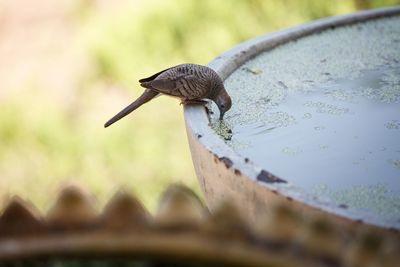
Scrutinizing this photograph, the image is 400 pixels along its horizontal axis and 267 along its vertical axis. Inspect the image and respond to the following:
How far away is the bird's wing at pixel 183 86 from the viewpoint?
2327 mm

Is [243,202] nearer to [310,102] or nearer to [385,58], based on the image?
[310,102]

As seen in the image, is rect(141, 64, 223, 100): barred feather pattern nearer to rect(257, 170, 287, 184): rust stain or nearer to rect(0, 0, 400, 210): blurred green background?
rect(257, 170, 287, 184): rust stain

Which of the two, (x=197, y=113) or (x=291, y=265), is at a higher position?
(x=197, y=113)

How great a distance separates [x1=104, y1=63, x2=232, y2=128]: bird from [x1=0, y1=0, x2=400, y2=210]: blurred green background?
1.70 m

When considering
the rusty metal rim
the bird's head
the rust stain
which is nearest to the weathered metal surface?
the rusty metal rim

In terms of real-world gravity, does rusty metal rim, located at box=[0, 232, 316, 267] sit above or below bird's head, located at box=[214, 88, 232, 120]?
below

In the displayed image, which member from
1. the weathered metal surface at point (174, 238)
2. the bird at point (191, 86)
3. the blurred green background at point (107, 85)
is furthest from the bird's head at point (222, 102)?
the blurred green background at point (107, 85)

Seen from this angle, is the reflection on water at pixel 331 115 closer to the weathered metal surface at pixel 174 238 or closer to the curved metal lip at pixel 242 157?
the curved metal lip at pixel 242 157

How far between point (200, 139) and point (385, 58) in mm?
1133

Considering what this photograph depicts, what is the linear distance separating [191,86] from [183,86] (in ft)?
0.16

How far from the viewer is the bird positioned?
7.21ft

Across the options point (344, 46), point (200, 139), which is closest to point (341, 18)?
point (344, 46)

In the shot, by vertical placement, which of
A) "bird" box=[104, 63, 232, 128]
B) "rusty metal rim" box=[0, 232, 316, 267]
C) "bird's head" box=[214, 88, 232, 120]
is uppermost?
"bird" box=[104, 63, 232, 128]

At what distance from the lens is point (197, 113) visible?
208cm
